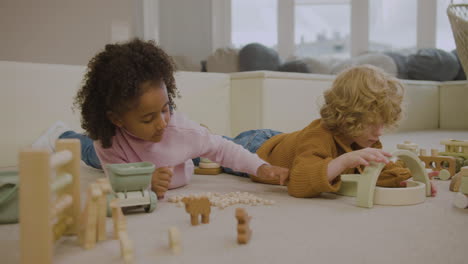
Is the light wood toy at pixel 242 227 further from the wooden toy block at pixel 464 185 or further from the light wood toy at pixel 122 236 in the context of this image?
the wooden toy block at pixel 464 185

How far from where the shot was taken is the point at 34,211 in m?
0.59

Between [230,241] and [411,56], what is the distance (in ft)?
10.0

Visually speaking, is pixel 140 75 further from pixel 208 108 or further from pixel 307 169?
pixel 208 108

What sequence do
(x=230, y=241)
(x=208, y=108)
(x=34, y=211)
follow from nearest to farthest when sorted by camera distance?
(x=34, y=211)
(x=230, y=241)
(x=208, y=108)

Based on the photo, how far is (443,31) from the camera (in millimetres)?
3672

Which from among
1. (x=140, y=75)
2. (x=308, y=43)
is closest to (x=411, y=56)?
(x=308, y=43)

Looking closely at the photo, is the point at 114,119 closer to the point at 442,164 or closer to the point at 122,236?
the point at 122,236

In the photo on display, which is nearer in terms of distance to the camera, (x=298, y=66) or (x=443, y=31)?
(x=298, y=66)

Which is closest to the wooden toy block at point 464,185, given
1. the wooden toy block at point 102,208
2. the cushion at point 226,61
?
the wooden toy block at point 102,208

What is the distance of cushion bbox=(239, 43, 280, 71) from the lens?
2.86 meters

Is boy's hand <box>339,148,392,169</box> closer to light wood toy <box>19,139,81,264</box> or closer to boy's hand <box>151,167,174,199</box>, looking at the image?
boy's hand <box>151,167,174,199</box>

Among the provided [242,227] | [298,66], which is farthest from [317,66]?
[242,227]

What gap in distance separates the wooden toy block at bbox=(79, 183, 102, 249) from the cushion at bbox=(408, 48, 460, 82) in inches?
124

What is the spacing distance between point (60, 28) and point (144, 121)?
2.15 m
